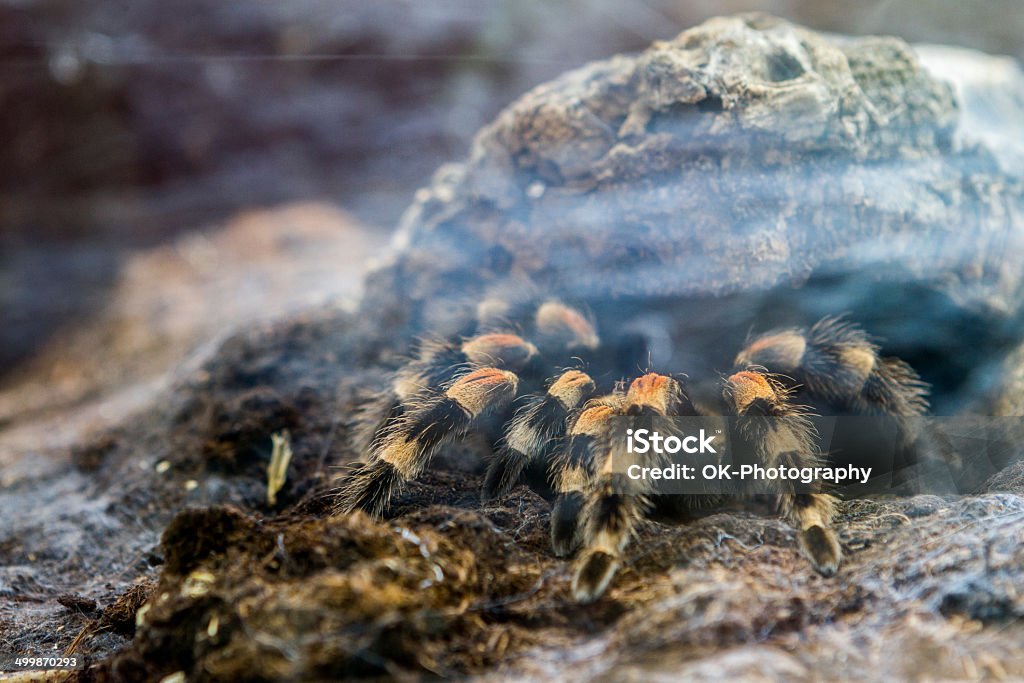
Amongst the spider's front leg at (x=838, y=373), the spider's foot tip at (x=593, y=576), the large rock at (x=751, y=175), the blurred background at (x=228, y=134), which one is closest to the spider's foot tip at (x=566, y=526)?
the spider's foot tip at (x=593, y=576)

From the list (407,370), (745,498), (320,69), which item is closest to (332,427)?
(407,370)

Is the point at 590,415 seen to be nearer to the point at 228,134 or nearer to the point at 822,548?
the point at 822,548

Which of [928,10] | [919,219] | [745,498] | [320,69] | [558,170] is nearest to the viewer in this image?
[745,498]

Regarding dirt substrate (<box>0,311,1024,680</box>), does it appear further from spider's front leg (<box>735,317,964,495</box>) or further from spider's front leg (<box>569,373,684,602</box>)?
spider's front leg (<box>735,317,964,495</box>)

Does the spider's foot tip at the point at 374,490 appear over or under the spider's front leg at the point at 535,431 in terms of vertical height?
under

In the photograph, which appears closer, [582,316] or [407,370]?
[407,370]

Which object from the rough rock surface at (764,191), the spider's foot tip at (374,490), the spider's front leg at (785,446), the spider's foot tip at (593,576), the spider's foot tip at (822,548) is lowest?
the spider's foot tip at (374,490)

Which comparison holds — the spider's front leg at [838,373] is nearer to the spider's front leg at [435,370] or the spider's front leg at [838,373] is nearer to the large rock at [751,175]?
the large rock at [751,175]

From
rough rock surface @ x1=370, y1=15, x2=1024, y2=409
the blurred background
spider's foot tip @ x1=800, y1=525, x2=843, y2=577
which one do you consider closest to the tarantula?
spider's foot tip @ x1=800, y1=525, x2=843, y2=577

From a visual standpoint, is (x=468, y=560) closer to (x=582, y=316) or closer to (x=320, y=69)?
(x=582, y=316)
